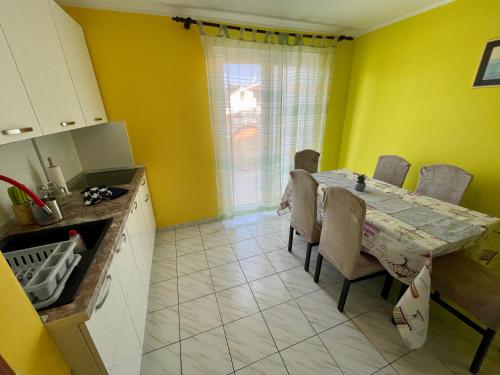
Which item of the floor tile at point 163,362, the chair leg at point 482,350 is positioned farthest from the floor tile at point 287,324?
the chair leg at point 482,350

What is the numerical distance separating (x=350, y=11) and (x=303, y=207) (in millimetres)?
2053

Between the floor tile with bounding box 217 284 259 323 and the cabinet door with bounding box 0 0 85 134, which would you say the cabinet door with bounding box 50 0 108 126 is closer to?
the cabinet door with bounding box 0 0 85 134

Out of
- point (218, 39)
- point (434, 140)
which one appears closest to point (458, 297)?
point (434, 140)

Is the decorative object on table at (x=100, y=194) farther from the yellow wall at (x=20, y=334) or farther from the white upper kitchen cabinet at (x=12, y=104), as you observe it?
the yellow wall at (x=20, y=334)

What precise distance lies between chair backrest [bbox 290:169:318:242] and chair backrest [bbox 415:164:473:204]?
1.10m

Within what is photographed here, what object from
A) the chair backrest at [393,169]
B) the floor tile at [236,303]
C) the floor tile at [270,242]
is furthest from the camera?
the floor tile at [270,242]

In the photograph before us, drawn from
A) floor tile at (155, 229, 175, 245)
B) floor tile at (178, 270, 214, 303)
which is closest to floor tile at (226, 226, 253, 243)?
floor tile at (178, 270, 214, 303)

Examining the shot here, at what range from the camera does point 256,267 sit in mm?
1992

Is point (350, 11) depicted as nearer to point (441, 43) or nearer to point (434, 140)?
point (441, 43)

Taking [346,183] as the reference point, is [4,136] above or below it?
above

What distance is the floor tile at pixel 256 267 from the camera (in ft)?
6.23

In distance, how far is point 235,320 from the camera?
1.51 meters

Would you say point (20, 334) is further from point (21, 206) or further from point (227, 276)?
point (227, 276)

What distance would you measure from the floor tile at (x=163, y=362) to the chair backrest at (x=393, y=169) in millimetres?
2410
